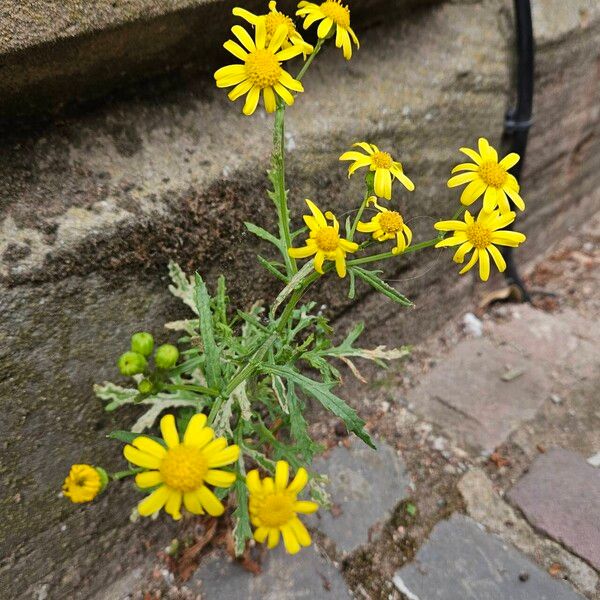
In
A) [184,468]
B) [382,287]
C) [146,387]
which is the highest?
[382,287]

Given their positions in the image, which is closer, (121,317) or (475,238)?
(475,238)

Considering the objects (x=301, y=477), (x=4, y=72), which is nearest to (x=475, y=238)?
(x=301, y=477)

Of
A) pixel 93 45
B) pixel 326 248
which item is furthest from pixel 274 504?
pixel 93 45

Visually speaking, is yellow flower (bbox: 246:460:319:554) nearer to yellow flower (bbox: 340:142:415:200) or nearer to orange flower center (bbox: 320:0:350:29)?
yellow flower (bbox: 340:142:415:200)

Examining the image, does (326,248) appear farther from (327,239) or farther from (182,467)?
(182,467)

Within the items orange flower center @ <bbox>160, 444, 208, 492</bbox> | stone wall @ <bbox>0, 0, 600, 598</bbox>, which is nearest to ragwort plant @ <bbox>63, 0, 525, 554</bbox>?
orange flower center @ <bbox>160, 444, 208, 492</bbox>

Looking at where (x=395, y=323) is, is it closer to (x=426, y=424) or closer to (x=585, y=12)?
(x=426, y=424)
